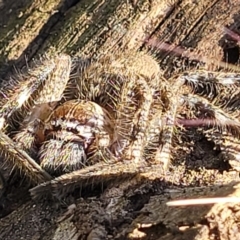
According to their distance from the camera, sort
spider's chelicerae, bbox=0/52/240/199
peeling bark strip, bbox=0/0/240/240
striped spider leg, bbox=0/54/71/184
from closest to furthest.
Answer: peeling bark strip, bbox=0/0/240/240 < spider's chelicerae, bbox=0/52/240/199 < striped spider leg, bbox=0/54/71/184

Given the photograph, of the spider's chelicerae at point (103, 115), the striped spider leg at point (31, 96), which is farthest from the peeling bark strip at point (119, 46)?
the striped spider leg at point (31, 96)

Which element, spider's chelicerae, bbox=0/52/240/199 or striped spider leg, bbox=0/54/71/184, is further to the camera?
striped spider leg, bbox=0/54/71/184

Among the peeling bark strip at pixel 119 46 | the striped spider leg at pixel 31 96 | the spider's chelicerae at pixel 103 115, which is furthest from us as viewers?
the striped spider leg at pixel 31 96

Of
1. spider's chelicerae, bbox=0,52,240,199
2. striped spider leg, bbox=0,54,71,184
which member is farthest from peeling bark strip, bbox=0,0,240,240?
striped spider leg, bbox=0,54,71,184

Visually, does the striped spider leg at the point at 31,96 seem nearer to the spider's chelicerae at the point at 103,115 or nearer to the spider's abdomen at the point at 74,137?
the spider's chelicerae at the point at 103,115

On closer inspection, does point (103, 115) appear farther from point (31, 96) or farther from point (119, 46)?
point (119, 46)

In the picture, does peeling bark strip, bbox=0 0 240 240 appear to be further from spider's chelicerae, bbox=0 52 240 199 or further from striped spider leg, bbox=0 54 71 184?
striped spider leg, bbox=0 54 71 184

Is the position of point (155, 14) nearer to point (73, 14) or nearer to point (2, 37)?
point (73, 14)
